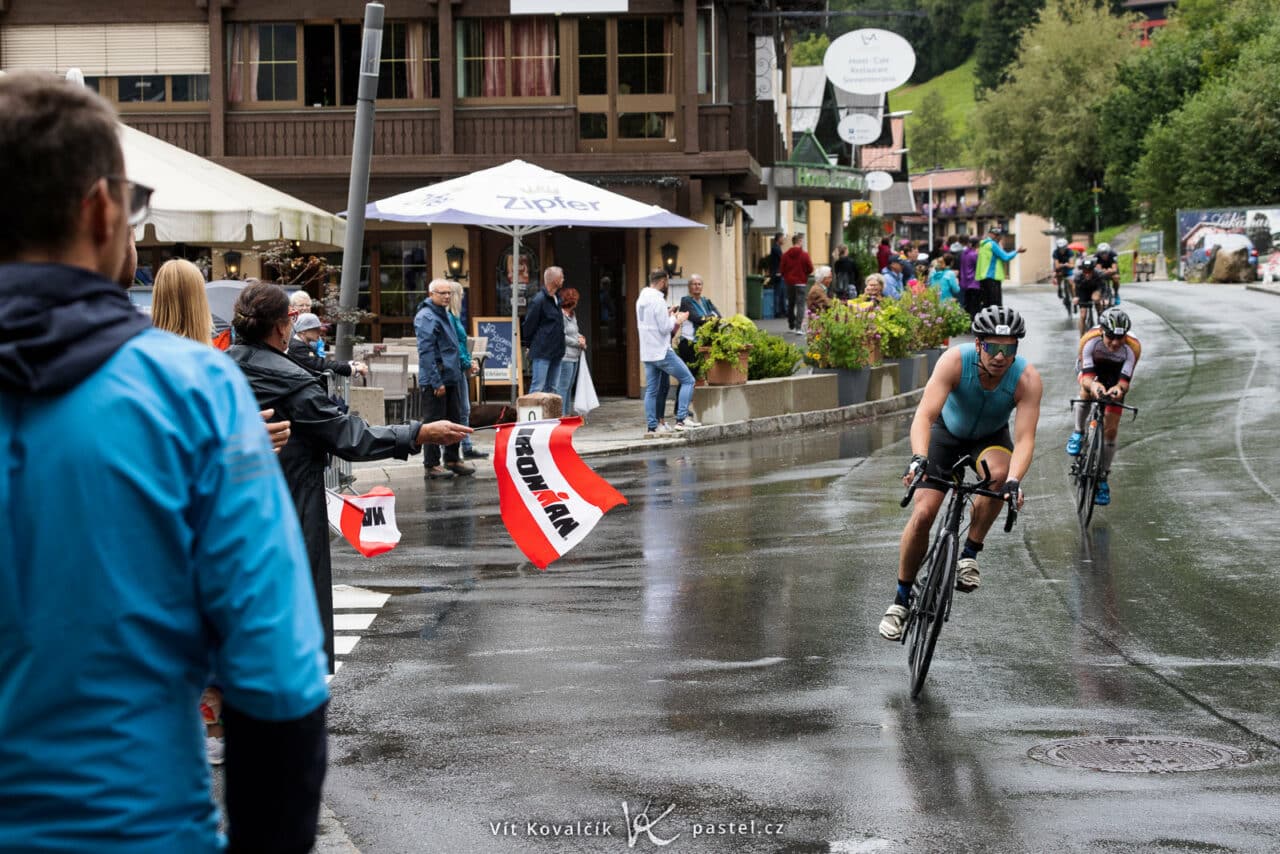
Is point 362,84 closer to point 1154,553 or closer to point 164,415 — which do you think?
point 1154,553

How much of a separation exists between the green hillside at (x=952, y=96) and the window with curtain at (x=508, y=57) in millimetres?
137917

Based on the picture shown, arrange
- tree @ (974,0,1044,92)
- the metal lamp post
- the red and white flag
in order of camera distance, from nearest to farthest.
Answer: the red and white flag
the metal lamp post
tree @ (974,0,1044,92)

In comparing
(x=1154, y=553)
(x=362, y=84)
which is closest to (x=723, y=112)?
(x=362, y=84)

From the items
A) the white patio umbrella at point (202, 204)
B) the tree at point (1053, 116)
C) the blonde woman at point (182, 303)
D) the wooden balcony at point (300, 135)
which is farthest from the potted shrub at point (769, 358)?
the tree at point (1053, 116)

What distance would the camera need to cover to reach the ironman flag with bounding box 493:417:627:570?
704 cm

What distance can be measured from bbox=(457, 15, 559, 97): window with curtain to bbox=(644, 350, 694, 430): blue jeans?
8743mm

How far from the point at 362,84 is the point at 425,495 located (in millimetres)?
3746

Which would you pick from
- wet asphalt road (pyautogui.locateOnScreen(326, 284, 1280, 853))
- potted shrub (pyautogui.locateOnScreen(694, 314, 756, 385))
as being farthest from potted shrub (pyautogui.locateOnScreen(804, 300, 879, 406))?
wet asphalt road (pyautogui.locateOnScreen(326, 284, 1280, 853))

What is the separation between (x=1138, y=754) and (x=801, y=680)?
5.90 ft

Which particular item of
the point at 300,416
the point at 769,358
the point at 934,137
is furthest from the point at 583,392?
the point at 934,137

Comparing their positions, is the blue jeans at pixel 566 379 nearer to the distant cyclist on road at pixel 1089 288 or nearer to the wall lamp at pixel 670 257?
the wall lamp at pixel 670 257

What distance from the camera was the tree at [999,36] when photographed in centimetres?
13888

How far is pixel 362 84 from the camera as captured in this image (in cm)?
1488

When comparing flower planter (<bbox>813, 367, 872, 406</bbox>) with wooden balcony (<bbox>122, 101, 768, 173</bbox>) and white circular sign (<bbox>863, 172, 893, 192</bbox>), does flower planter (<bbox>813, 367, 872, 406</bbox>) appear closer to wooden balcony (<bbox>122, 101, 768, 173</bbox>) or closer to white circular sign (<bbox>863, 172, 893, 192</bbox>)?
wooden balcony (<bbox>122, 101, 768, 173</bbox>)
